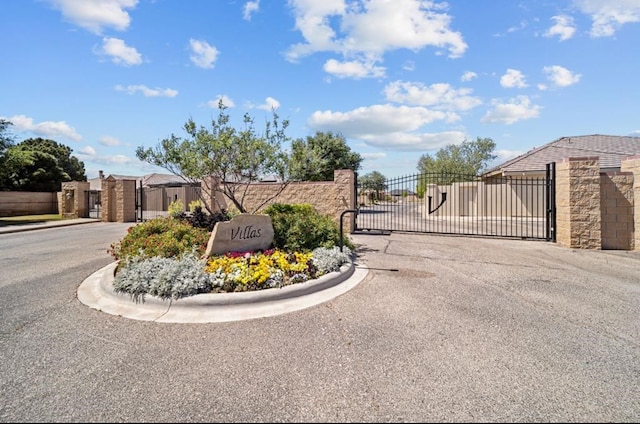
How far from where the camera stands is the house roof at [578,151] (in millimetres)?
18522

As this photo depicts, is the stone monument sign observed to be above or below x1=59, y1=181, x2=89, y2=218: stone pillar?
below

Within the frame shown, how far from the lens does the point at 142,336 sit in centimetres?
361

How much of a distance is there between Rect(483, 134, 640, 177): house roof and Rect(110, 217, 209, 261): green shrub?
743 inches

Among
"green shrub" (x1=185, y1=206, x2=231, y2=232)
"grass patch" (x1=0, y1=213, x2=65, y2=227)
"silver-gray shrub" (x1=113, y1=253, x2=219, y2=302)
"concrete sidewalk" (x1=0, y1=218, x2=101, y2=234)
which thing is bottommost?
"silver-gray shrub" (x1=113, y1=253, x2=219, y2=302)

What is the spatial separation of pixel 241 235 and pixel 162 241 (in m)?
1.60

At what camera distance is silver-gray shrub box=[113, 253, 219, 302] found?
460cm

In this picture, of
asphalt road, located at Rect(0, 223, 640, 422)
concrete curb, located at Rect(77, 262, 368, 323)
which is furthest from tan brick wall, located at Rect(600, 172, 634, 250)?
concrete curb, located at Rect(77, 262, 368, 323)

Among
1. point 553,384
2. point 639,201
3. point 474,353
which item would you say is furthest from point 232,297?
point 639,201

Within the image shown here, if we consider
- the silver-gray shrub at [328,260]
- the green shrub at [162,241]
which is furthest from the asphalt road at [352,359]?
the green shrub at [162,241]

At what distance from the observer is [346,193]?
12148 millimetres

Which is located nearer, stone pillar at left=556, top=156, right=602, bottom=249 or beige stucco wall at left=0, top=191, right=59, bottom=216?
stone pillar at left=556, top=156, right=602, bottom=249

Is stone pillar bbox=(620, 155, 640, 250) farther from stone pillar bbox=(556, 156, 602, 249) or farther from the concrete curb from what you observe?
the concrete curb

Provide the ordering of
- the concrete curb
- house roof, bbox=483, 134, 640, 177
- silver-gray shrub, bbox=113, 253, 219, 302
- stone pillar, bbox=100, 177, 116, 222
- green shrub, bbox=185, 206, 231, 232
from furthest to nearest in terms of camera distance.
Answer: house roof, bbox=483, 134, 640, 177 < stone pillar, bbox=100, 177, 116, 222 < green shrub, bbox=185, 206, 231, 232 < silver-gray shrub, bbox=113, 253, 219, 302 < the concrete curb

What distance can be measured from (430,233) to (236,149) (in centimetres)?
794
